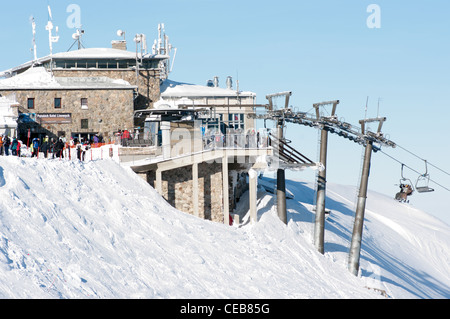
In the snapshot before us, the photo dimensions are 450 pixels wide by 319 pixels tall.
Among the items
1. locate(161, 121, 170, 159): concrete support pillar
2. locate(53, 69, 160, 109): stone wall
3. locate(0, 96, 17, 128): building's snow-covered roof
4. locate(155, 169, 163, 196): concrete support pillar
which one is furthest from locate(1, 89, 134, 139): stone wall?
locate(155, 169, 163, 196): concrete support pillar

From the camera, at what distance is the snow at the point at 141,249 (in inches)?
1023

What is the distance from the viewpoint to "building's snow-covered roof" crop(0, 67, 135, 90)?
5306 cm

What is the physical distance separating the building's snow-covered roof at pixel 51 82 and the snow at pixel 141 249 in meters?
13.9

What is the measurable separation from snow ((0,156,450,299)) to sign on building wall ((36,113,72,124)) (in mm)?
14211

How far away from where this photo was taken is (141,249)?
30.8 m

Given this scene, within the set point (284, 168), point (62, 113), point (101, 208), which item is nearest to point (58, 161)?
point (101, 208)

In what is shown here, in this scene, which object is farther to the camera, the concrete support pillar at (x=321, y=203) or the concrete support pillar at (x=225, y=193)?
the concrete support pillar at (x=321, y=203)

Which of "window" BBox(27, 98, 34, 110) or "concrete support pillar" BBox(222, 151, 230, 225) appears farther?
"window" BBox(27, 98, 34, 110)

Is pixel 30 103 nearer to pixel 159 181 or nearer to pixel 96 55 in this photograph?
pixel 96 55

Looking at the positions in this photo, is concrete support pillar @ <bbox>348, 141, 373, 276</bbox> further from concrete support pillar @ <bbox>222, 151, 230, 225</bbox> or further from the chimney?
the chimney

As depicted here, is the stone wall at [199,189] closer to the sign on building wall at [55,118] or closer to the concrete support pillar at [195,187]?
the concrete support pillar at [195,187]

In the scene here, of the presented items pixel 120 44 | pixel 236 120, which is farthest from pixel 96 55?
pixel 236 120

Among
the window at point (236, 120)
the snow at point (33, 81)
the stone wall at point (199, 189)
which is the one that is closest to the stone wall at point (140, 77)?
the snow at point (33, 81)
